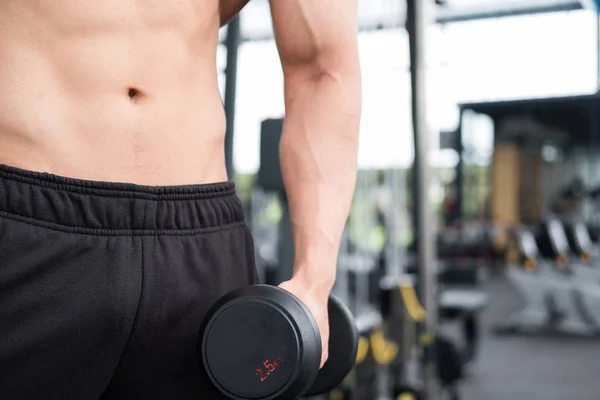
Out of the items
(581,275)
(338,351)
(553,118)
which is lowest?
(581,275)

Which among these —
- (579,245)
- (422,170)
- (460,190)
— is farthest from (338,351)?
(460,190)

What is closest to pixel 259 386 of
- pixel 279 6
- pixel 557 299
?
pixel 279 6

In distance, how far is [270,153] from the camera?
1.19 metres

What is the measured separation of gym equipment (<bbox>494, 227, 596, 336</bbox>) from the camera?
5.43m

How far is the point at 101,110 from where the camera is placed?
0.68m

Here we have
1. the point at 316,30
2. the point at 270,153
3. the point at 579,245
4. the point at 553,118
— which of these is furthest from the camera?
the point at 553,118

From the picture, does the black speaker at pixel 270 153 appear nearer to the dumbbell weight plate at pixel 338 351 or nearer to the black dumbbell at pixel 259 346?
the dumbbell weight plate at pixel 338 351

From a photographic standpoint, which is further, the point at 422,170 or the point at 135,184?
the point at 422,170

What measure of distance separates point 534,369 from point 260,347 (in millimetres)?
4260

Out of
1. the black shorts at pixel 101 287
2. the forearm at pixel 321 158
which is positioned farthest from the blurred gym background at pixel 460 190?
the black shorts at pixel 101 287

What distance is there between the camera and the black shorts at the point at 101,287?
2.01ft

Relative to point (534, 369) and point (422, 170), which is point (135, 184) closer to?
point (422, 170)

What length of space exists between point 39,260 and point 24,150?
110 millimetres

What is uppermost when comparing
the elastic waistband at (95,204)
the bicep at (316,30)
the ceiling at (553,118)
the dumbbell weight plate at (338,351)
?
the ceiling at (553,118)
